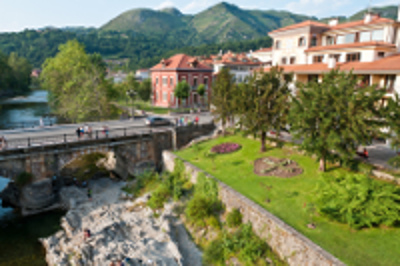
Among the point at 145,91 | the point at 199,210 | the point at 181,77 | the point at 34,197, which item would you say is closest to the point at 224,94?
the point at 199,210

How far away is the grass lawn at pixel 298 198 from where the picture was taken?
12727mm

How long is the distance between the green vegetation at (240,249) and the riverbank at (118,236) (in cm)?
117

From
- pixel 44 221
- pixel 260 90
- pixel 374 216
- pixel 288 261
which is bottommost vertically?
pixel 44 221

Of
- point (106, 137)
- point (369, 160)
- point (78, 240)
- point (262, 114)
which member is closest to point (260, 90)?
point (262, 114)

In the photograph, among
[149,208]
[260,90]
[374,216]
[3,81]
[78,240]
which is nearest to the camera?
[374,216]

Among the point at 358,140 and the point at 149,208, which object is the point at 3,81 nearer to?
the point at 149,208

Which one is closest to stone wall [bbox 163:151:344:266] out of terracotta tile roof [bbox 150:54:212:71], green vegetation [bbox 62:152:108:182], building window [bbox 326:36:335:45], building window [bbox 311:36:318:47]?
green vegetation [bbox 62:152:108:182]

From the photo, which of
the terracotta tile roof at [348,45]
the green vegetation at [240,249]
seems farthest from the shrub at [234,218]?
the terracotta tile roof at [348,45]

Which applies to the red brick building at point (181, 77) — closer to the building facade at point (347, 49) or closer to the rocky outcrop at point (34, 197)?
the building facade at point (347, 49)

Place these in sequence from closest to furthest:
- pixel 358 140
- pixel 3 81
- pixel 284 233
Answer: pixel 284 233
pixel 358 140
pixel 3 81

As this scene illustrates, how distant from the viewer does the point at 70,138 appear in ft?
86.0

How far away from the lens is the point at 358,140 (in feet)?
57.1

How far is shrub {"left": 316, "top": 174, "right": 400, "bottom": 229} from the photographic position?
13578 mm

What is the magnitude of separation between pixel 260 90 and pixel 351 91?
28.7ft
